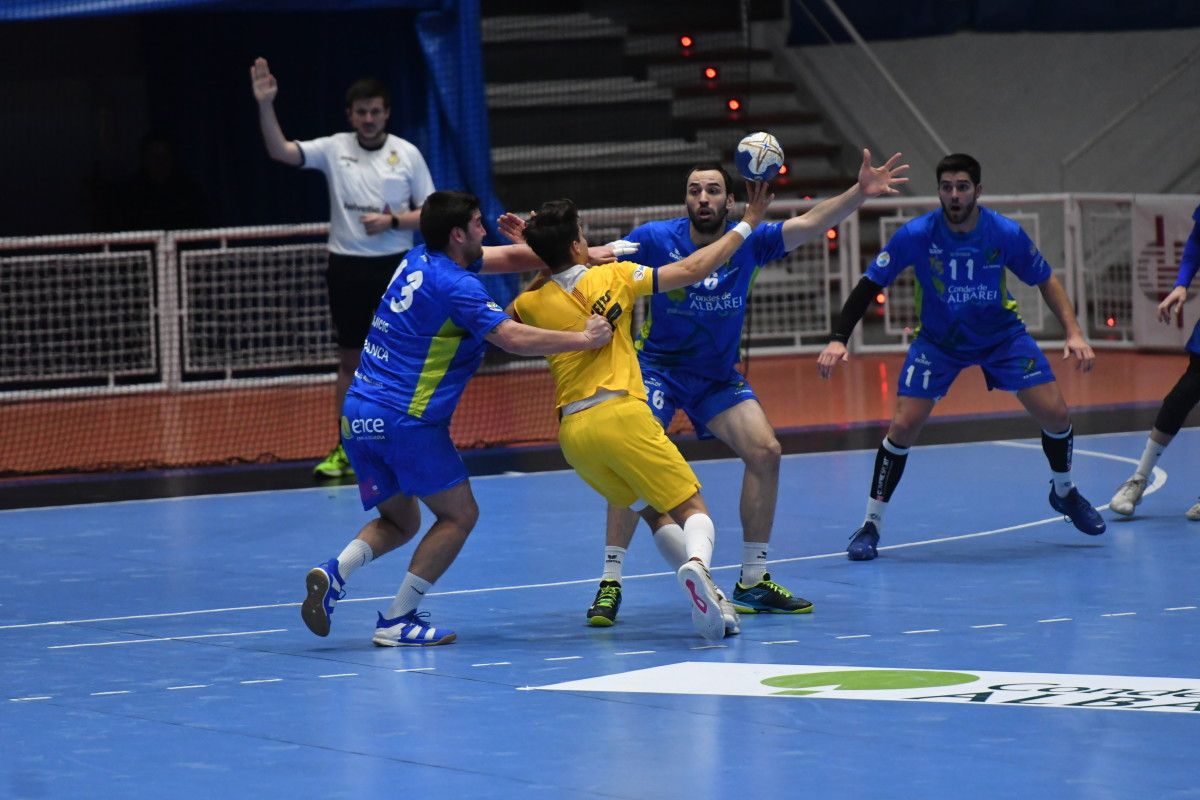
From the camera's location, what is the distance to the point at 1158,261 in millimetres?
17750

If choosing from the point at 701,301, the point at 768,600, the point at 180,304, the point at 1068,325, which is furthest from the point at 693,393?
the point at 180,304

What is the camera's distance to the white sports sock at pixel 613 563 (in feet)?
26.5

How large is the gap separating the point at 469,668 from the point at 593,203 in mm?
13543

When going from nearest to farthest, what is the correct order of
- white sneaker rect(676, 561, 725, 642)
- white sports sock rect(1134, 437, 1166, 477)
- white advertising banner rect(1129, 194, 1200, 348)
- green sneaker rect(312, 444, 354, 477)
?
white sneaker rect(676, 561, 725, 642) < white sports sock rect(1134, 437, 1166, 477) < green sneaker rect(312, 444, 354, 477) < white advertising banner rect(1129, 194, 1200, 348)

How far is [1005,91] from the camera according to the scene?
2172 centimetres

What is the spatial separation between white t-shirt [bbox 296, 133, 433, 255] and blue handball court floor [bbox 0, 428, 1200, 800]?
6.06ft

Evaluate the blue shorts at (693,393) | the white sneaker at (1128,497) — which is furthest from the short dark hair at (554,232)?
the white sneaker at (1128,497)

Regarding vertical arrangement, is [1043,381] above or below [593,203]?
below

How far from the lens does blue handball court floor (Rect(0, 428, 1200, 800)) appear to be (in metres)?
5.57

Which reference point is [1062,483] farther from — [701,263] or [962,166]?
[701,263]

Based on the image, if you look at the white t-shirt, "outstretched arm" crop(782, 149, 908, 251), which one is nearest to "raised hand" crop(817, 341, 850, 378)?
"outstretched arm" crop(782, 149, 908, 251)

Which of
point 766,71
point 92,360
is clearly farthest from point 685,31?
point 92,360

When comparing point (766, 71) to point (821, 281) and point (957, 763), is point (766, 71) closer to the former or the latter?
point (821, 281)

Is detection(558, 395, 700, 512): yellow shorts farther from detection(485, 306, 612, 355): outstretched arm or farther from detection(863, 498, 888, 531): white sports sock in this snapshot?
detection(863, 498, 888, 531): white sports sock
